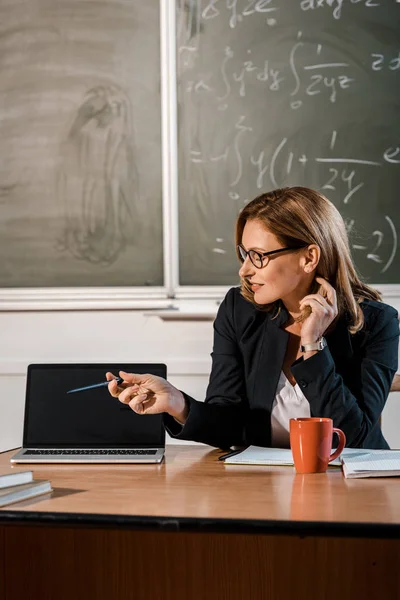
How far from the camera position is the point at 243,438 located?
6.20ft

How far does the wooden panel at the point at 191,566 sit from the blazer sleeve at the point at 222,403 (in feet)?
1.03

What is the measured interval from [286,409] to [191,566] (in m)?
0.53

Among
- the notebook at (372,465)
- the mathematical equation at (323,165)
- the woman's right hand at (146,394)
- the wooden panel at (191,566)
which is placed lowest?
the wooden panel at (191,566)

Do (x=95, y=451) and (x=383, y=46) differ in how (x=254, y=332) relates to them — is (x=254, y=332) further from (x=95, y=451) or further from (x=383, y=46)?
(x=383, y=46)

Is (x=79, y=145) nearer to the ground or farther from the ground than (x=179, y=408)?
farther from the ground

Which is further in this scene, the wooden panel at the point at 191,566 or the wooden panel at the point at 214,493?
the wooden panel at the point at 191,566

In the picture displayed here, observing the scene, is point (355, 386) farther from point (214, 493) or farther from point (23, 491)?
point (23, 491)

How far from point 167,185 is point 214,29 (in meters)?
0.65

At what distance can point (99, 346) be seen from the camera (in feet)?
10.6

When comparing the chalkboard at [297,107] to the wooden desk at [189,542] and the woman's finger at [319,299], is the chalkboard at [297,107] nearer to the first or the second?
the woman's finger at [319,299]

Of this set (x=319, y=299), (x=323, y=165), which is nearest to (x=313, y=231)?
(x=319, y=299)

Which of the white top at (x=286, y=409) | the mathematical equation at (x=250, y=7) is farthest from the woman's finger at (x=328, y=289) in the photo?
the mathematical equation at (x=250, y=7)

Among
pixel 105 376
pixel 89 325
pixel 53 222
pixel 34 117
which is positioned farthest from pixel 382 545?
pixel 34 117

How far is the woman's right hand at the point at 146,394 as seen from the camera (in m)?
1.64
